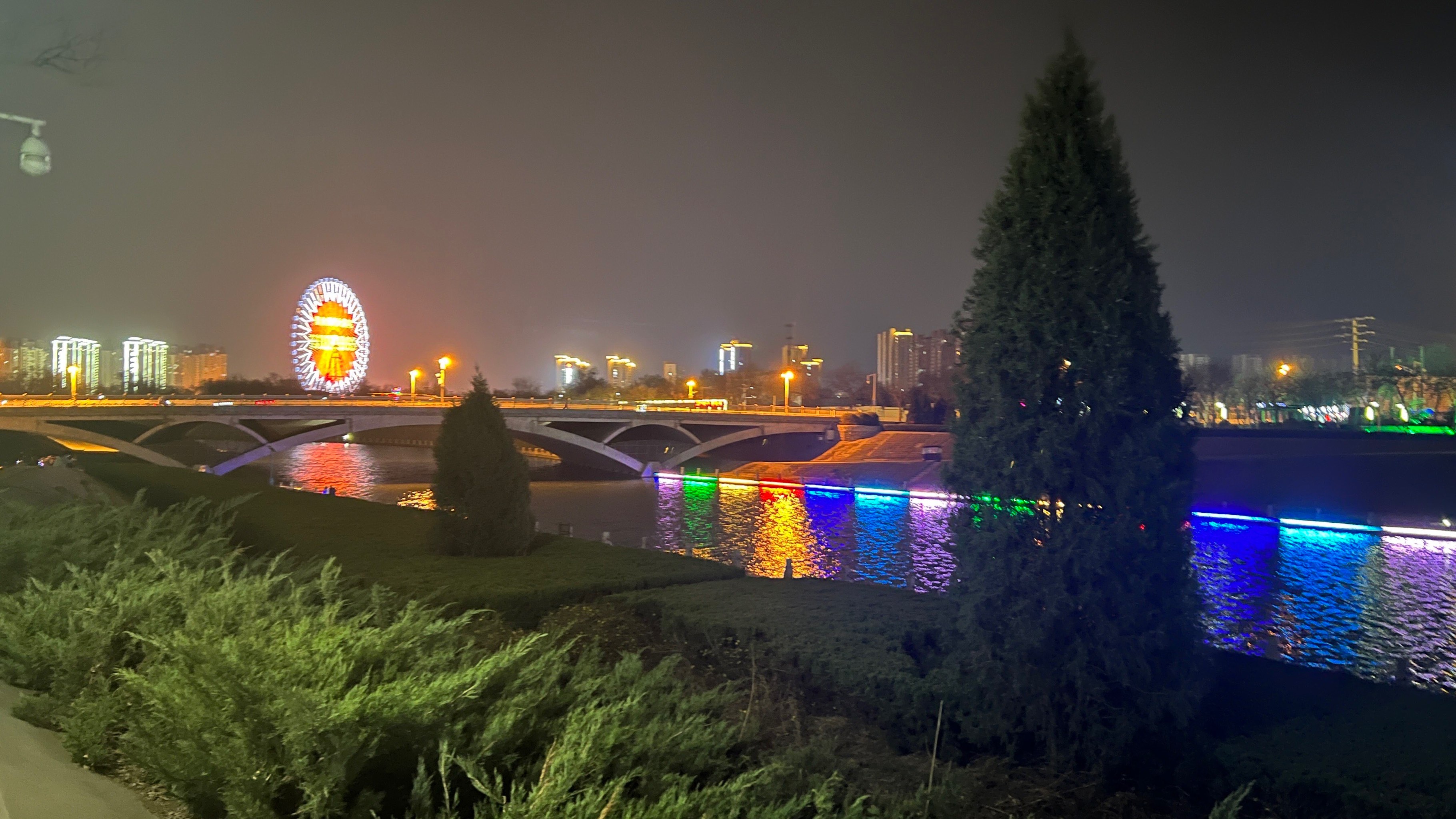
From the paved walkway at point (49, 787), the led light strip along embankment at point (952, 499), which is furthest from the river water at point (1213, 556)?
the paved walkway at point (49, 787)

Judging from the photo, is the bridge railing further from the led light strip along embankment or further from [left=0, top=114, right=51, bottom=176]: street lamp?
[left=0, top=114, right=51, bottom=176]: street lamp

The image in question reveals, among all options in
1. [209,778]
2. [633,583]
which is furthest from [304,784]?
[633,583]

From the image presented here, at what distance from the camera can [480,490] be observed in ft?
41.7

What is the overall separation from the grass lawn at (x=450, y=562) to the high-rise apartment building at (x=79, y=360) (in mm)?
94888

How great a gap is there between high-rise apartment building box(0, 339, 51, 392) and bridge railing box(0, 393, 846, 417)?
42.3 meters

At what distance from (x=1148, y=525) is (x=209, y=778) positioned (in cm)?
506

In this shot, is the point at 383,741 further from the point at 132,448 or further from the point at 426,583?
the point at 132,448

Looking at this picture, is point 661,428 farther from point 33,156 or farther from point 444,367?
point 33,156

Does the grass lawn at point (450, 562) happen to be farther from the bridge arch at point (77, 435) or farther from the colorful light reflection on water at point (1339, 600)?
the bridge arch at point (77, 435)

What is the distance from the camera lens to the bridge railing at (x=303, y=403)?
1779 inches

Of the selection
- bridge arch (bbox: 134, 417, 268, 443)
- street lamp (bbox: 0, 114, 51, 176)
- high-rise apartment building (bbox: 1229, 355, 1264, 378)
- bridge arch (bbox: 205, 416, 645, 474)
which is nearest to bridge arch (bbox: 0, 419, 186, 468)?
bridge arch (bbox: 134, 417, 268, 443)

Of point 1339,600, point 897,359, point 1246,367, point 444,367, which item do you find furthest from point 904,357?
point 1339,600

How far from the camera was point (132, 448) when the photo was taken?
4266 centimetres

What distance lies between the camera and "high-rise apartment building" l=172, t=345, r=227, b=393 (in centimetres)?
15375
